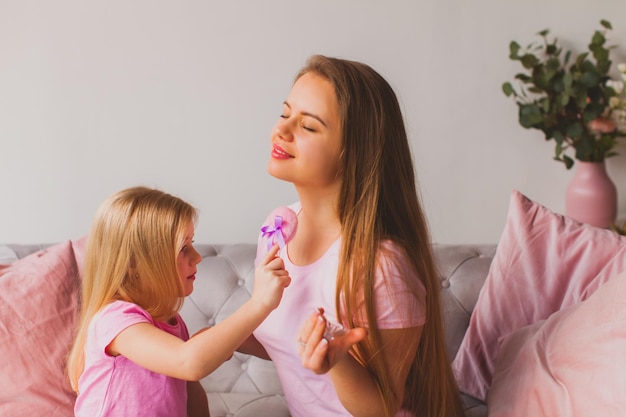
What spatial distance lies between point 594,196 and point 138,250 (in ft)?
4.80

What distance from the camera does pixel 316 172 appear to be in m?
1.36

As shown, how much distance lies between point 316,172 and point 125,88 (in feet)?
3.73

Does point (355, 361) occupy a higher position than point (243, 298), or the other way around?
point (355, 361)

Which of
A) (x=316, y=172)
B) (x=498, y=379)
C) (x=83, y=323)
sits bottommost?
(x=498, y=379)

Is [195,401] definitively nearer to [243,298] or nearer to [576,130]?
[243,298]

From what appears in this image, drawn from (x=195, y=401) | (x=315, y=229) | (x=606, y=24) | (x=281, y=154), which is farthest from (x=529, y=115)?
(x=195, y=401)

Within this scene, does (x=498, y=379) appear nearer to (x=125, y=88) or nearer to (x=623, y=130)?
(x=623, y=130)

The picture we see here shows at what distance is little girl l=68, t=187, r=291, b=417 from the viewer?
4.47ft

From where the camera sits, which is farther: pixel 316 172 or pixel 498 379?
pixel 498 379

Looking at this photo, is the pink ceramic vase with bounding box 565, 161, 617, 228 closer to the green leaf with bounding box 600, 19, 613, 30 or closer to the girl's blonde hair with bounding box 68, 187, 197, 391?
the green leaf with bounding box 600, 19, 613, 30

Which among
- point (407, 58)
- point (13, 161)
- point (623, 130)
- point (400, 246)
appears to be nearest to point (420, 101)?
point (407, 58)

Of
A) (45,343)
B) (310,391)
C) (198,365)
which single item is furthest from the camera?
(45,343)

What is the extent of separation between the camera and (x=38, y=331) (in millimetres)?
1750

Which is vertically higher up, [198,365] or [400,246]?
[400,246]
